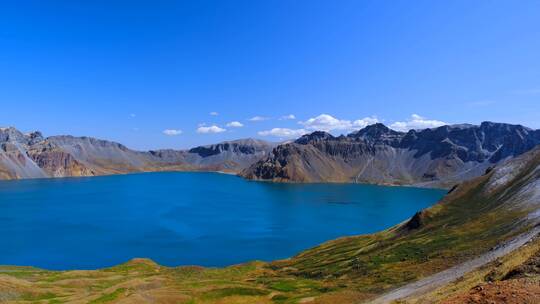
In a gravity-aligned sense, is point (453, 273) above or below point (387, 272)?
above

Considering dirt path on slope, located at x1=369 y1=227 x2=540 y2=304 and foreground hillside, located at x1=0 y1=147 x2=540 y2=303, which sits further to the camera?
dirt path on slope, located at x1=369 y1=227 x2=540 y2=304

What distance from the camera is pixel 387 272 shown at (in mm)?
71062

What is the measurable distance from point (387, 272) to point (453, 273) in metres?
19.3

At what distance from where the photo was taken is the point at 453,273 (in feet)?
173

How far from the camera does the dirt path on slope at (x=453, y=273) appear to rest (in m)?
47.7

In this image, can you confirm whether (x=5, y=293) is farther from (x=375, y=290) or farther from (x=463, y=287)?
(x=463, y=287)

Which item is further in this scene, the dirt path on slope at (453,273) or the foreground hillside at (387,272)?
the dirt path on slope at (453,273)

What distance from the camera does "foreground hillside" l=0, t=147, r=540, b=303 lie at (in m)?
43.4

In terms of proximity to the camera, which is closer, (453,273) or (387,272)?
(453,273)

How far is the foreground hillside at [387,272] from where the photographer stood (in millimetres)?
43375

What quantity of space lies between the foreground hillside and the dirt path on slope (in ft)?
0.85

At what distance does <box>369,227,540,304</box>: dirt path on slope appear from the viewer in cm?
4766

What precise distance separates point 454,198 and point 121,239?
11473 centimetres

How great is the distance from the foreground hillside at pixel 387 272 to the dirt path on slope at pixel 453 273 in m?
0.26
